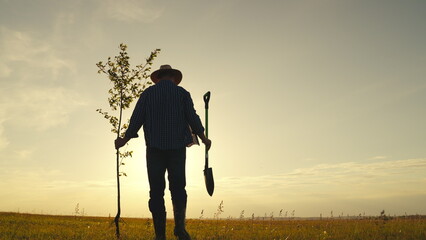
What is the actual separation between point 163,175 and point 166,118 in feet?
3.57

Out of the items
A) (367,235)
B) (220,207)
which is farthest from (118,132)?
(367,235)

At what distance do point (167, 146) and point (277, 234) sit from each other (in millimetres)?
4404

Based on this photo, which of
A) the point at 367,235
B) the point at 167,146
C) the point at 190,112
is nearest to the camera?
the point at 167,146

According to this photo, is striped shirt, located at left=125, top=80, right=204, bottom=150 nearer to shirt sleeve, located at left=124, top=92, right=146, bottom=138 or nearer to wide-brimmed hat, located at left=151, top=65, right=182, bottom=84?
shirt sleeve, located at left=124, top=92, right=146, bottom=138

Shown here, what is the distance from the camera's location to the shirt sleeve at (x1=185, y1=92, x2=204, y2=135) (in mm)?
7836

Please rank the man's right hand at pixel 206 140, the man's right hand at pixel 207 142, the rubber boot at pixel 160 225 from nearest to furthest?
1. the rubber boot at pixel 160 225
2. the man's right hand at pixel 206 140
3. the man's right hand at pixel 207 142

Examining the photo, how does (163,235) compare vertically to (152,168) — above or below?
below

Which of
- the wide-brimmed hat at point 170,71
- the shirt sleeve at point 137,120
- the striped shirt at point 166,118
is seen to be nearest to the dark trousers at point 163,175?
the striped shirt at point 166,118

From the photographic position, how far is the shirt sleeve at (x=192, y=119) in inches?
309

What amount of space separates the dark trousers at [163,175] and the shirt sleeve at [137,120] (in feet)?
1.67

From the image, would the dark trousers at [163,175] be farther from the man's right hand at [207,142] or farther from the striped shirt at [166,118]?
the man's right hand at [207,142]

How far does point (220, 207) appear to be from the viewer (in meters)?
9.98

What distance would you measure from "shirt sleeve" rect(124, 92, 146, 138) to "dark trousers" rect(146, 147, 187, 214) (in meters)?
0.51

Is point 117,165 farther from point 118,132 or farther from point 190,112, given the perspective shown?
point 190,112
